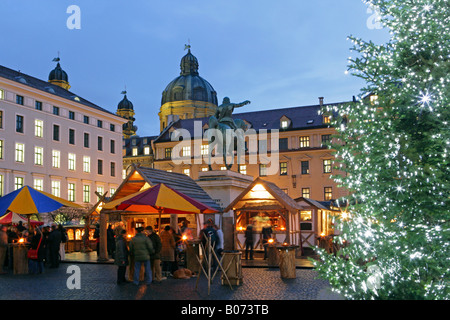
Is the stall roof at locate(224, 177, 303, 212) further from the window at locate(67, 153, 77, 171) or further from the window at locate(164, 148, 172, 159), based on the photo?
the window at locate(164, 148, 172, 159)

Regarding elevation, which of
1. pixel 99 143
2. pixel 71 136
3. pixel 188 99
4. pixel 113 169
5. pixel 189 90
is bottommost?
pixel 113 169

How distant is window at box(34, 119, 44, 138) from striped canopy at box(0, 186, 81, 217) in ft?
114

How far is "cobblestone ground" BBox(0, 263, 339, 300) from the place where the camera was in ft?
40.8

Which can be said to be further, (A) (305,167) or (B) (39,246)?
(A) (305,167)

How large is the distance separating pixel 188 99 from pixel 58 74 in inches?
884

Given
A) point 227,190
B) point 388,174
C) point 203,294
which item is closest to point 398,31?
point 388,174

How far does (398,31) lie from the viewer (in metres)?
10.7

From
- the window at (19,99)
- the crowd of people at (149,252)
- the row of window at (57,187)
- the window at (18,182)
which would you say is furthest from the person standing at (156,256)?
the window at (19,99)

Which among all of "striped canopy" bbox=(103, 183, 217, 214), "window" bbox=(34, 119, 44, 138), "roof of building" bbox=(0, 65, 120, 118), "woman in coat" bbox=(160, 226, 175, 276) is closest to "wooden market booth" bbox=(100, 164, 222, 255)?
"striped canopy" bbox=(103, 183, 217, 214)

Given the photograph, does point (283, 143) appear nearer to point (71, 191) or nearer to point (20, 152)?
point (71, 191)

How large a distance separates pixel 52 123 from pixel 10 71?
6662 millimetres

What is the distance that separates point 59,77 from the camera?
272 ft

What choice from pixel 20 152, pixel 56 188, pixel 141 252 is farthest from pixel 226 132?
pixel 56 188
